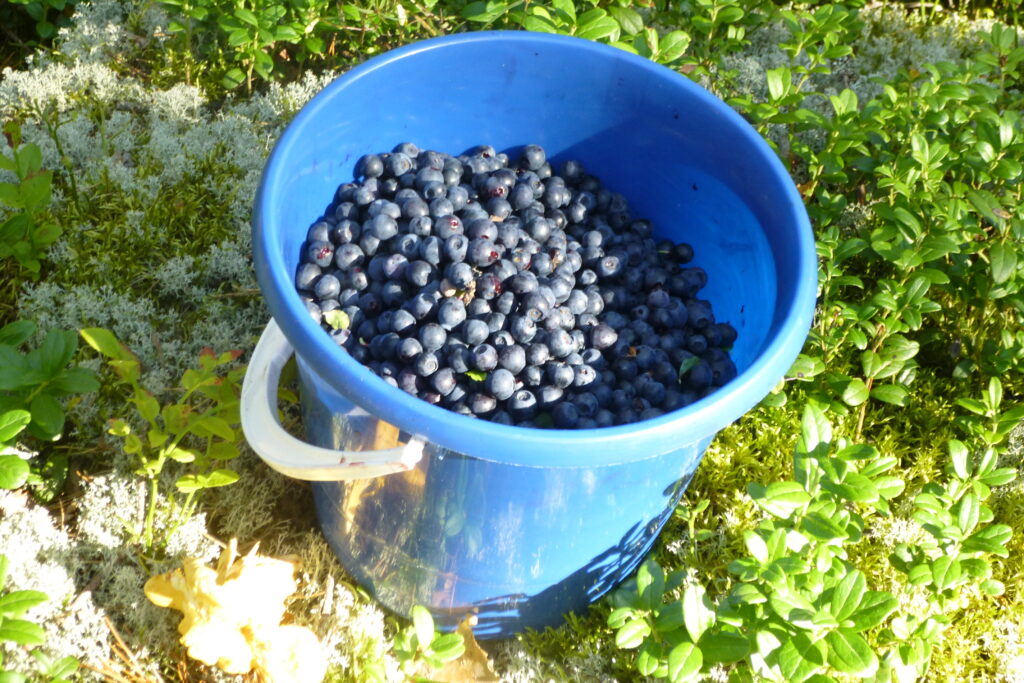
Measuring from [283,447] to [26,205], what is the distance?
1.07 m

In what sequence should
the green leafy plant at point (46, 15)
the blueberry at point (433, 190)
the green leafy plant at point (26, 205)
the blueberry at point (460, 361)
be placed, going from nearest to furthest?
1. the blueberry at point (460, 361)
2. the blueberry at point (433, 190)
3. the green leafy plant at point (26, 205)
4. the green leafy plant at point (46, 15)

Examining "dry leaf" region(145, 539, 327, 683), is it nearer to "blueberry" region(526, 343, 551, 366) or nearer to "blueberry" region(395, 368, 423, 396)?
"blueberry" region(395, 368, 423, 396)

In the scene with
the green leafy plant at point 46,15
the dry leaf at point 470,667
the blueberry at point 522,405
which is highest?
the blueberry at point 522,405

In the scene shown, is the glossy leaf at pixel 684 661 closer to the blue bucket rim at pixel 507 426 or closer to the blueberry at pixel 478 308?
the blue bucket rim at pixel 507 426

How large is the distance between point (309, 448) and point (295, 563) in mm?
532

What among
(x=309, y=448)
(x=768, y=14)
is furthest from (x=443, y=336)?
(x=768, y=14)

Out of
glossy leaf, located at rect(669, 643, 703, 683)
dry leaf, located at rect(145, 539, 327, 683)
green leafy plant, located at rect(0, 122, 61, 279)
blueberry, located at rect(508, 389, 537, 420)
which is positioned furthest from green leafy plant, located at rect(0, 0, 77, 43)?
glossy leaf, located at rect(669, 643, 703, 683)

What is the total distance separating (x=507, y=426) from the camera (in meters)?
1.26

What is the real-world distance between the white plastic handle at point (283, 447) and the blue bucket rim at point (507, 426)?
9cm

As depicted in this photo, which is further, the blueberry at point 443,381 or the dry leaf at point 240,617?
the dry leaf at point 240,617

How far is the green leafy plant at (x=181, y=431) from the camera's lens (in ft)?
5.91

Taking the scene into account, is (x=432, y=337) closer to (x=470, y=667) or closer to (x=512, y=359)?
(x=512, y=359)

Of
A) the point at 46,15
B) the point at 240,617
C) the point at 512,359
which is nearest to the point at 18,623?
the point at 240,617

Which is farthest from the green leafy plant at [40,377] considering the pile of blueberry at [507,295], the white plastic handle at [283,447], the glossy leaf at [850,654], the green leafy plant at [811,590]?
the glossy leaf at [850,654]
